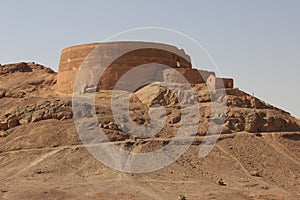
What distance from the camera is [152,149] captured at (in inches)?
873

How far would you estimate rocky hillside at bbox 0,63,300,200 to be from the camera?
18.8 m

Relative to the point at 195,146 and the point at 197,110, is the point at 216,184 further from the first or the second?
the point at 197,110

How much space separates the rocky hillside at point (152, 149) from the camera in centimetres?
1875

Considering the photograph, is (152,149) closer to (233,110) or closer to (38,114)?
(233,110)

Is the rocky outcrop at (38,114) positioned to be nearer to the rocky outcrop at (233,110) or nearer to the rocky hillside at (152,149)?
the rocky hillside at (152,149)

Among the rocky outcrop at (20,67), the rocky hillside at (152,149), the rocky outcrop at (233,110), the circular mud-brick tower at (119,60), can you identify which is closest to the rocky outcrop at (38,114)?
the rocky hillside at (152,149)

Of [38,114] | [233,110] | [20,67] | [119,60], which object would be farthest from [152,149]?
[20,67]

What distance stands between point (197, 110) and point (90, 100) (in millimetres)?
5738

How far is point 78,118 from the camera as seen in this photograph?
2452 centimetres

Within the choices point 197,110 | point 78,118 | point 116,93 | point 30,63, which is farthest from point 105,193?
point 30,63

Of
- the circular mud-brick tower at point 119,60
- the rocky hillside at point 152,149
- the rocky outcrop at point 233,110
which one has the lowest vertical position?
the rocky hillside at point 152,149

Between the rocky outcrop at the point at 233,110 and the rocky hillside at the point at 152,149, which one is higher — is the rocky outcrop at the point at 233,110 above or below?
above

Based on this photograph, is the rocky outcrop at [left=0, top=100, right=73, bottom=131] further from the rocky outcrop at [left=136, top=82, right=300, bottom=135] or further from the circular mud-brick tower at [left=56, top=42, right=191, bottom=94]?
the rocky outcrop at [left=136, top=82, right=300, bottom=135]

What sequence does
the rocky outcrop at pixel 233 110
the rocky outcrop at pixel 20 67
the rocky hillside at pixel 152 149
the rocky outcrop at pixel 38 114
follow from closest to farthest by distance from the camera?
the rocky hillside at pixel 152 149 → the rocky outcrop at pixel 38 114 → the rocky outcrop at pixel 233 110 → the rocky outcrop at pixel 20 67
